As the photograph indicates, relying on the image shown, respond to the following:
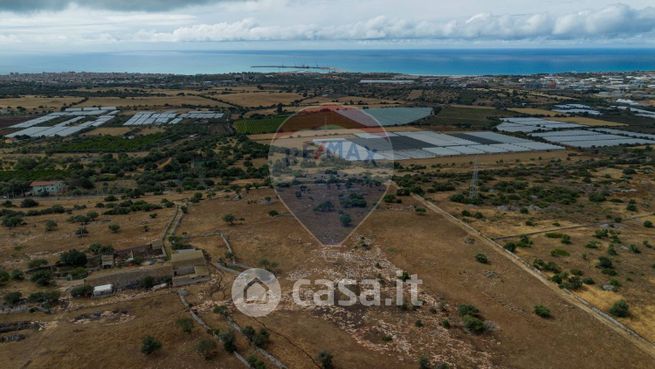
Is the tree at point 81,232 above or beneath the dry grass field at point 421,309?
above

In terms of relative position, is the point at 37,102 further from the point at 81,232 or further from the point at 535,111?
the point at 535,111

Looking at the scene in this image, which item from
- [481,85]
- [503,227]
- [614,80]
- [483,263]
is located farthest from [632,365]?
[614,80]

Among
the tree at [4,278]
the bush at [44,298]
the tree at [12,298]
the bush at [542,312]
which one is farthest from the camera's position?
the tree at [4,278]

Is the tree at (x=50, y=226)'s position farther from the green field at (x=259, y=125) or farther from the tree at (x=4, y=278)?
the green field at (x=259, y=125)

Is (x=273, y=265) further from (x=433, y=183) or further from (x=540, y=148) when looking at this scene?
(x=540, y=148)

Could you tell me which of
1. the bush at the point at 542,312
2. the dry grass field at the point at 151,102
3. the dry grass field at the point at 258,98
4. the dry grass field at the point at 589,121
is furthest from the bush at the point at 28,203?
the dry grass field at the point at 589,121

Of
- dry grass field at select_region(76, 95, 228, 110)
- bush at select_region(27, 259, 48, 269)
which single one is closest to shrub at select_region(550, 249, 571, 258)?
bush at select_region(27, 259, 48, 269)

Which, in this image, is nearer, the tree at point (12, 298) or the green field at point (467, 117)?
A: the tree at point (12, 298)

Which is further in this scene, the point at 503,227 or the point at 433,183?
the point at 433,183
